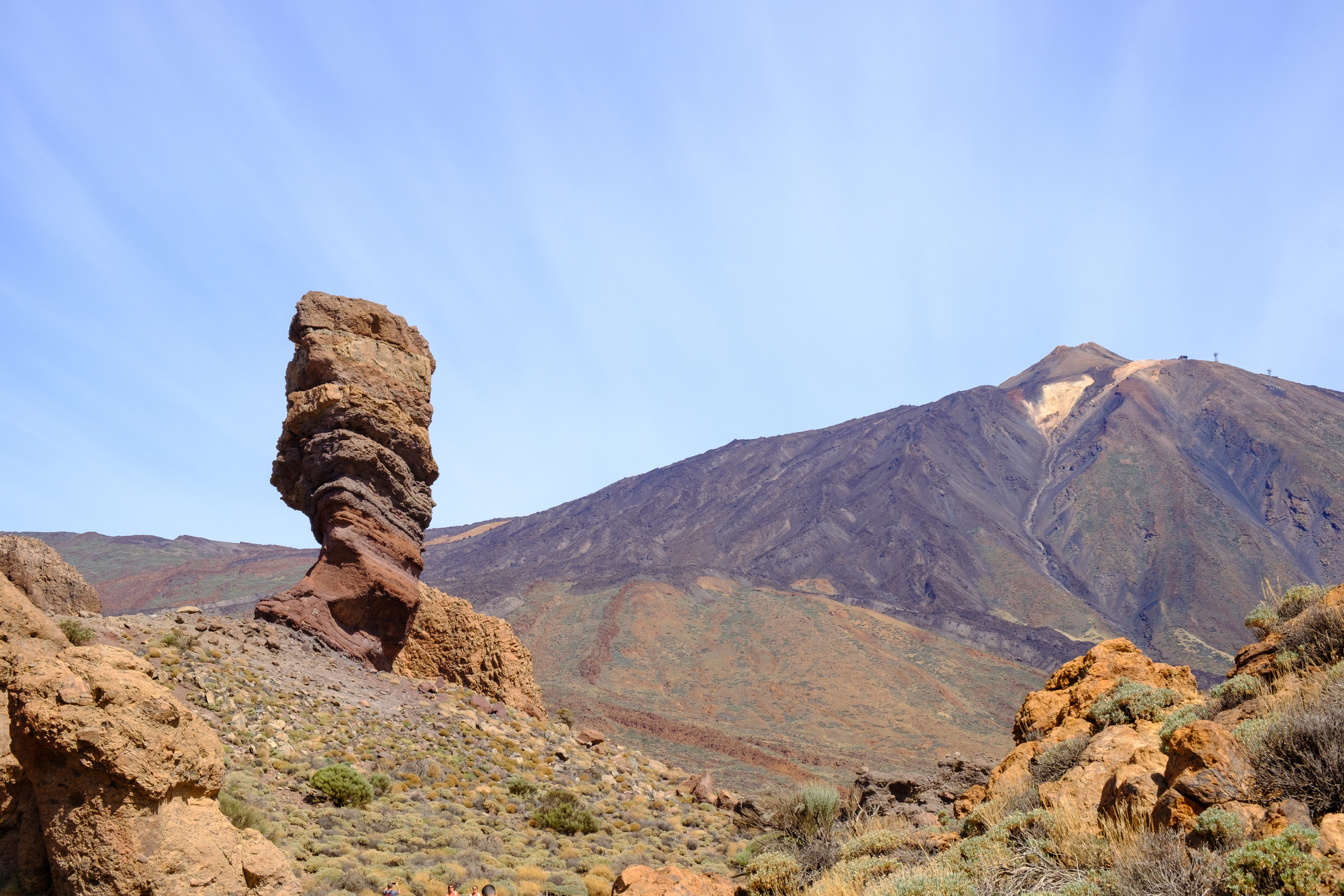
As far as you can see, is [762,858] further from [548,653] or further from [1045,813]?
[548,653]

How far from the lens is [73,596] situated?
11492mm

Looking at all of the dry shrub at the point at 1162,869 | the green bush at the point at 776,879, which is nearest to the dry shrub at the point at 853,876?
the green bush at the point at 776,879

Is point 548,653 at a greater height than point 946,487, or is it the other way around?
point 946,487

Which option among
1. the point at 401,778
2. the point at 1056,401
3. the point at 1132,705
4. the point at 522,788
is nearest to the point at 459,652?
the point at 522,788

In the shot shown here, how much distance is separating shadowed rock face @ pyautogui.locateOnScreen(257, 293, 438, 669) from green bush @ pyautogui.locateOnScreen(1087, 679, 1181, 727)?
12.7m

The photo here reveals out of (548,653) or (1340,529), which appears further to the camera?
(1340,529)

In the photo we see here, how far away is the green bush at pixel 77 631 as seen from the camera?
32.0 feet

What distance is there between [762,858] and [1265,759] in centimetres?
497

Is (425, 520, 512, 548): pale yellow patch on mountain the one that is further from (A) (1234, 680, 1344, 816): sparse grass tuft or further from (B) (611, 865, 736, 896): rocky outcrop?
(A) (1234, 680, 1344, 816): sparse grass tuft

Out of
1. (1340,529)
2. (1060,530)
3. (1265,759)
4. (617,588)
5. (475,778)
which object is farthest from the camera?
(1060,530)

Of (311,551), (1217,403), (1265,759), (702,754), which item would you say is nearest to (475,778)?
(1265,759)

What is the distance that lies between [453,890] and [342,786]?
331 cm

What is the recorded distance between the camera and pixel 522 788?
1293 cm

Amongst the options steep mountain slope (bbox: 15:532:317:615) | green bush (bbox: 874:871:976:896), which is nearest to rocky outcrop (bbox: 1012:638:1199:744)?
green bush (bbox: 874:871:976:896)
